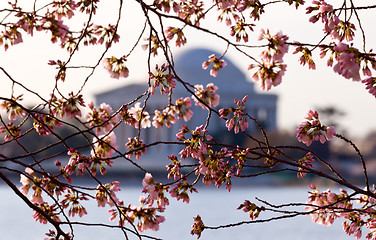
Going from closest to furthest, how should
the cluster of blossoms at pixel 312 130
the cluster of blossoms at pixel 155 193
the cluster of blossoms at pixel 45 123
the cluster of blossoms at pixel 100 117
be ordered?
the cluster of blossoms at pixel 312 130 < the cluster of blossoms at pixel 155 193 < the cluster of blossoms at pixel 45 123 < the cluster of blossoms at pixel 100 117

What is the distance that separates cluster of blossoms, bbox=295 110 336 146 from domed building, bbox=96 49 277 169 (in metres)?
42.2

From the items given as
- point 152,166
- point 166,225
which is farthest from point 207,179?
point 152,166

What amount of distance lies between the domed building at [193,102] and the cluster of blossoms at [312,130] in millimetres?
42211

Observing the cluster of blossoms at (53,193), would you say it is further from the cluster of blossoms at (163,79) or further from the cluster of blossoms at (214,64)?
the cluster of blossoms at (214,64)

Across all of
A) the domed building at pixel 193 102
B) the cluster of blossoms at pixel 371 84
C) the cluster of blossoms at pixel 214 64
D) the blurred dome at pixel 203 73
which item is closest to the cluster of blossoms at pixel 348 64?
the cluster of blossoms at pixel 371 84

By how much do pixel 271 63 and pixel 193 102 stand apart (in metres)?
45.8

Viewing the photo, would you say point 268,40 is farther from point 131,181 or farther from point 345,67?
point 131,181

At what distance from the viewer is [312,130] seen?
3045mm

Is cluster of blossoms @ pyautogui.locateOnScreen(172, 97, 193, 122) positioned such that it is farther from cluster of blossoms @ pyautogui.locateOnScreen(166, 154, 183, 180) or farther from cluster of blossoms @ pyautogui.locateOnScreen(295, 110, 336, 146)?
cluster of blossoms @ pyautogui.locateOnScreen(295, 110, 336, 146)

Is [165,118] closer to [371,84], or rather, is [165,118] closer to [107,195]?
[107,195]

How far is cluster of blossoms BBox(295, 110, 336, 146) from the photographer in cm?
303

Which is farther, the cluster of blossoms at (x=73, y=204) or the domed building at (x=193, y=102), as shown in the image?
the domed building at (x=193, y=102)

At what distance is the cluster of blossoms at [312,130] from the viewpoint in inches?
119

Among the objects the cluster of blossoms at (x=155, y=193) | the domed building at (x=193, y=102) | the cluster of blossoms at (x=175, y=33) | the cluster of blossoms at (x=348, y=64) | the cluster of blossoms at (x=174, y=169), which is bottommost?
the cluster of blossoms at (x=155, y=193)
